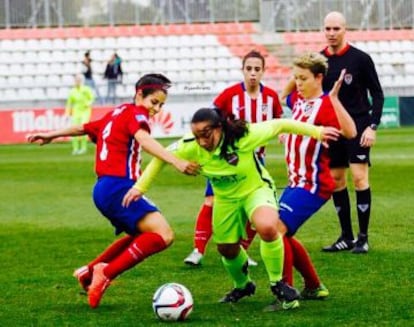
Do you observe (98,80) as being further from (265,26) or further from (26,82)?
(265,26)

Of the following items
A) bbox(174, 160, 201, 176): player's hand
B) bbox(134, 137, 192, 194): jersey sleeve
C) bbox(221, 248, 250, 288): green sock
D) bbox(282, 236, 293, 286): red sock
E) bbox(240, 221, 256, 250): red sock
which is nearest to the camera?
bbox(174, 160, 201, 176): player's hand

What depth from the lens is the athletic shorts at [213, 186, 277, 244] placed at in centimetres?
813

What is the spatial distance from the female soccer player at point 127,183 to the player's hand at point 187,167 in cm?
63

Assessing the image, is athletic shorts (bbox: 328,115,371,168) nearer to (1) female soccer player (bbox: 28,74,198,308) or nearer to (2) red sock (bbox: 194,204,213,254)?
(2) red sock (bbox: 194,204,213,254)

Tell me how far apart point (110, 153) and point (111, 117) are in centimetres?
28

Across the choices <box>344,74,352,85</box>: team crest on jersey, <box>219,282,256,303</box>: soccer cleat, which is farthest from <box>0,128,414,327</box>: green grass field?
<box>344,74,352,85</box>: team crest on jersey

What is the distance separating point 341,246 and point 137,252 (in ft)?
11.3

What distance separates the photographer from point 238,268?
8.52 metres

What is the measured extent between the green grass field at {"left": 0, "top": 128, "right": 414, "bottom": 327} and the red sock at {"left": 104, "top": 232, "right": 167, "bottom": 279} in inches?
10.6

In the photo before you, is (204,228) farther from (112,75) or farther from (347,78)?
(112,75)

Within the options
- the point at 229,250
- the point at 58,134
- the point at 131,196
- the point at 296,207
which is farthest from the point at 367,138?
the point at 131,196

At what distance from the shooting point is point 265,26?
4669 centimetres

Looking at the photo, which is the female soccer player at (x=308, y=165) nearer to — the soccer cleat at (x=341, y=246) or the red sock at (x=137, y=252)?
the red sock at (x=137, y=252)

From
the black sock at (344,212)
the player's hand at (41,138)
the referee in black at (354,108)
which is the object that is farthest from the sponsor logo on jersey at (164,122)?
the player's hand at (41,138)
